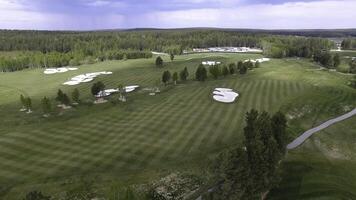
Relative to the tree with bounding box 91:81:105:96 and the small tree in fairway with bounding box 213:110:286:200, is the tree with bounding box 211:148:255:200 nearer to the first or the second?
the small tree in fairway with bounding box 213:110:286:200

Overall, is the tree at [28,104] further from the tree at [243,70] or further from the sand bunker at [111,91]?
the tree at [243,70]

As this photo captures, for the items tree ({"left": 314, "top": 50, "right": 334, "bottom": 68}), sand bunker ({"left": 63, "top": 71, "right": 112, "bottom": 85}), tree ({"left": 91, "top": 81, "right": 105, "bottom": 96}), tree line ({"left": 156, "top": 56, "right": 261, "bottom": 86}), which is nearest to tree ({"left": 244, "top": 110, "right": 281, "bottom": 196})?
tree ({"left": 91, "top": 81, "right": 105, "bottom": 96})

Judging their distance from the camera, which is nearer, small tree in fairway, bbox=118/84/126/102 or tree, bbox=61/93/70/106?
tree, bbox=61/93/70/106

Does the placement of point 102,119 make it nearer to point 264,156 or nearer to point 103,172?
point 103,172

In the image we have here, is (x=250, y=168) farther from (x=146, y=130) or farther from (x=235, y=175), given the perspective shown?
(x=146, y=130)

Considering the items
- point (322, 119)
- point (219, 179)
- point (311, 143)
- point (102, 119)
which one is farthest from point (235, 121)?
point (219, 179)
